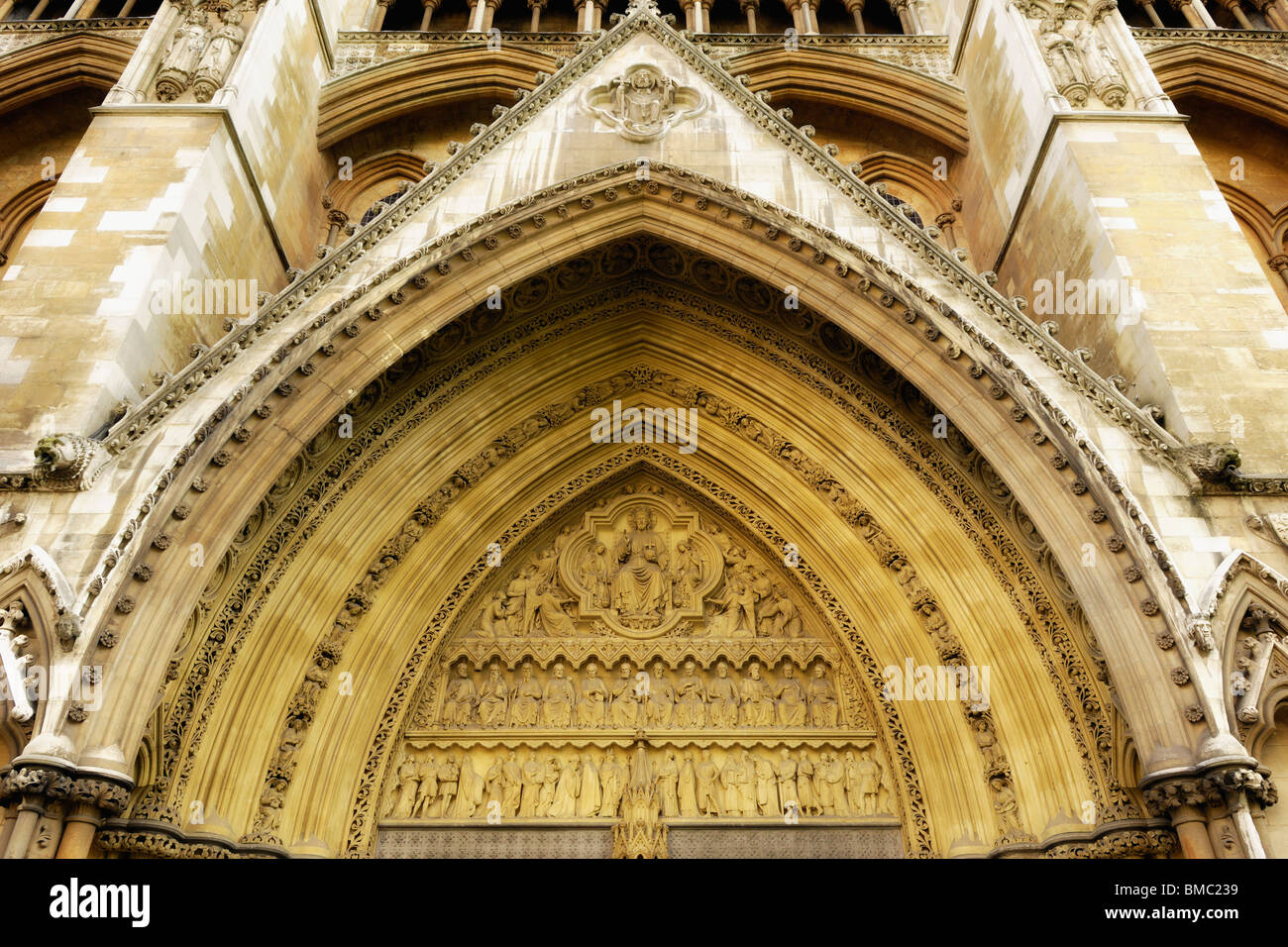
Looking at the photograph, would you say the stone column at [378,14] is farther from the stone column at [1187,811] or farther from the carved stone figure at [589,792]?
the stone column at [1187,811]

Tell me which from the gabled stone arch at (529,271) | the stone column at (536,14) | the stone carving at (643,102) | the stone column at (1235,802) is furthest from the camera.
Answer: the stone column at (536,14)

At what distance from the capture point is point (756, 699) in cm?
832

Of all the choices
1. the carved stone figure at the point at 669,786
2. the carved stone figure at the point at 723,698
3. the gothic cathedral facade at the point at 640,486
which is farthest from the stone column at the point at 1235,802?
the carved stone figure at the point at 669,786

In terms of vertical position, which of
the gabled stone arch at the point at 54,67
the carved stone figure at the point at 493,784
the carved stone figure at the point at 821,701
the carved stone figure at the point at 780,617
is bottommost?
the carved stone figure at the point at 493,784

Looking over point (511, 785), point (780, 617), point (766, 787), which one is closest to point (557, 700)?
point (511, 785)

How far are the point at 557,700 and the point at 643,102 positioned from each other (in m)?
5.69

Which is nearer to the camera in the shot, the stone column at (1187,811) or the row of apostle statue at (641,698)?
the stone column at (1187,811)

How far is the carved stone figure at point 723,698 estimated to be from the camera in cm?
818

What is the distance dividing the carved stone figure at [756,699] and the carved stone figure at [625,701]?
37.4 inches

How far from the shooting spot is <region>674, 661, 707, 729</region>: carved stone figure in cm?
816

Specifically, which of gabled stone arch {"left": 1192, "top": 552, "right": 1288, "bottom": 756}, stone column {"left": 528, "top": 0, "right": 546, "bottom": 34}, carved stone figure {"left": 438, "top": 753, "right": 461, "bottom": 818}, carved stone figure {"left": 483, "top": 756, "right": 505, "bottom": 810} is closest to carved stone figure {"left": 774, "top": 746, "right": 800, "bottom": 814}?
carved stone figure {"left": 483, "top": 756, "right": 505, "bottom": 810}

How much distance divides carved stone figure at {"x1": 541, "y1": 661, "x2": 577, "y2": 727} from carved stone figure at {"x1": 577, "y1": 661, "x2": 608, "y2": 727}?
0.10m

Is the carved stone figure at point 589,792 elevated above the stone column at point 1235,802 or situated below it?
above

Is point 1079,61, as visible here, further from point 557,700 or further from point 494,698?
point 494,698
